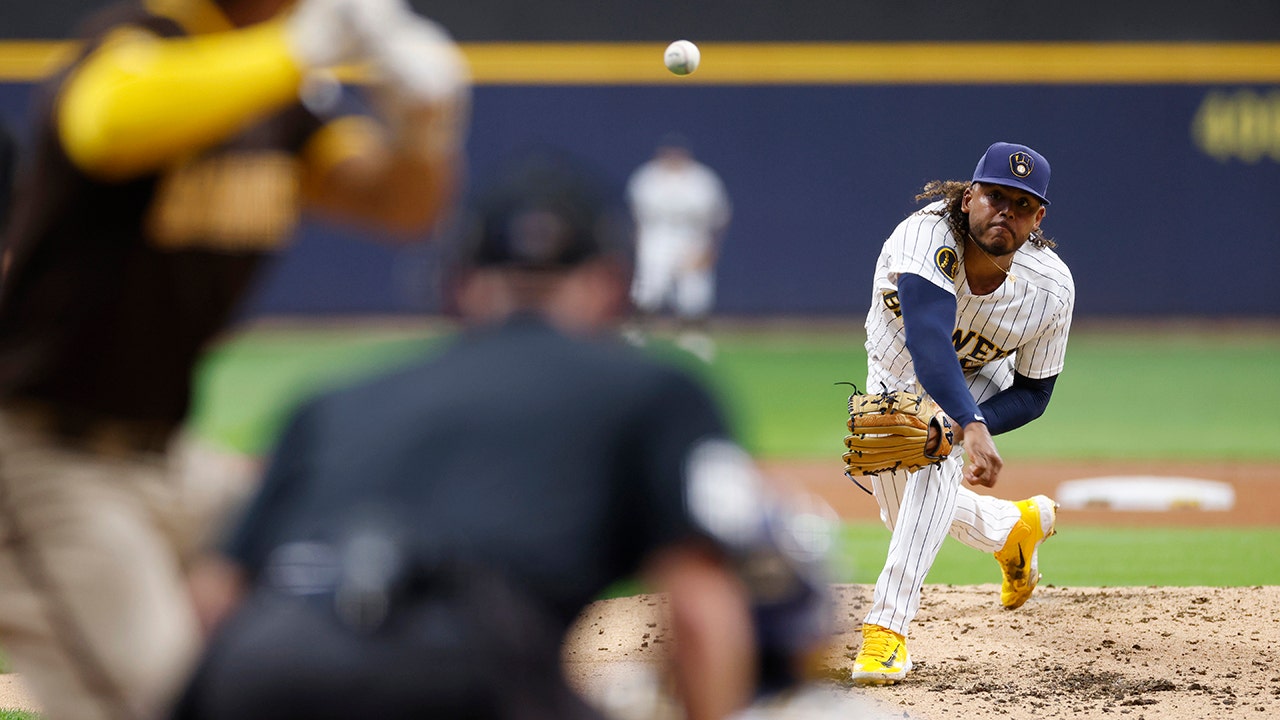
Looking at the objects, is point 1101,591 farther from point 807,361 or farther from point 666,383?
point 807,361

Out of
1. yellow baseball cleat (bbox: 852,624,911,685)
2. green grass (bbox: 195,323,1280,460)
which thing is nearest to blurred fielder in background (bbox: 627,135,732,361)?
green grass (bbox: 195,323,1280,460)

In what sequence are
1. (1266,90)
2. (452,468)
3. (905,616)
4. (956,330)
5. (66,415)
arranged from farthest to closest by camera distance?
(1266,90)
(956,330)
(905,616)
(66,415)
(452,468)

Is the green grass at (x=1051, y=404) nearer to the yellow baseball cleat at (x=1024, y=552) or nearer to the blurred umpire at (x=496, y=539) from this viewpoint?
the yellow baseball cleat at (x=1024, y=552)

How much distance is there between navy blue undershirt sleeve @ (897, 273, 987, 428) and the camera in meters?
4.94

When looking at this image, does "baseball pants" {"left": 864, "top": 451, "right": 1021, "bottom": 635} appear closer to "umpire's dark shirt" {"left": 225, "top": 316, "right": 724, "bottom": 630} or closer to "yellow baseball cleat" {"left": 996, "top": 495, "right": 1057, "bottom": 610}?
"yellow baseball cleat" {"left": 996, "top": 495, "right": 1057, "bottom": 610}

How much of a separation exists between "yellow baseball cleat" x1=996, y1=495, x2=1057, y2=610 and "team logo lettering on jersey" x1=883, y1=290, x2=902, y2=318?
1020 millimetres

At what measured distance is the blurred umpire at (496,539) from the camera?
1.80 m

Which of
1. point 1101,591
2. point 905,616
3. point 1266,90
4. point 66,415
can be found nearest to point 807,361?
point 1266,90

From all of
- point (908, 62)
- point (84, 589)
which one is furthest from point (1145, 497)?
point (908, 62)

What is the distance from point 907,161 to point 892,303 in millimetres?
14529

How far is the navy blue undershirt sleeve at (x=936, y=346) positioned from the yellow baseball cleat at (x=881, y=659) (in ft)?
2.52

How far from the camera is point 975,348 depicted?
5.59 m

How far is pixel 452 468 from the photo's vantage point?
1.90m

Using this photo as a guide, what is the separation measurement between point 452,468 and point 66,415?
884 mm
